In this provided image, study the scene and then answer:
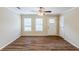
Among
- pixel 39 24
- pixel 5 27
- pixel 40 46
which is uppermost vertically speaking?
pixel 39 24

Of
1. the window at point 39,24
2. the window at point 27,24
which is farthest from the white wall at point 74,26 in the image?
the window at point 27,24

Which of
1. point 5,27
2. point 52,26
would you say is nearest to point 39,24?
point 52,26

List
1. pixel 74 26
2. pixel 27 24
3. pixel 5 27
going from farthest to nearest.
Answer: pixel 27 24 → pixel 74 26 → pixel 5 27

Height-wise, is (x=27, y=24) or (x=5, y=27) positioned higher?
(x=27, y=24)

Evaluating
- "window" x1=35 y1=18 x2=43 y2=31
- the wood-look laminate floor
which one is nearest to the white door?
"window" x1=35 y1=18 x2=43 y2=31

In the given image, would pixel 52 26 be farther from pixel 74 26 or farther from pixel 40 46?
pixel 40 46

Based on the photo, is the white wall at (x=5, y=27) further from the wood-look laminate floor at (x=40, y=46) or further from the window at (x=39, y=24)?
the window at (x=39, y=24)

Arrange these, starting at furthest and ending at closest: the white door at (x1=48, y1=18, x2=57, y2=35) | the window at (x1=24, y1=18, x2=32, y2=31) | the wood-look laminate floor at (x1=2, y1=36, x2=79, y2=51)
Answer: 1. the white door at (x1=48, y1=18, x2=57, y2=35)
2. the window at (x1=24, y1=18, x2=32, y2=31)
3. the wood-look laminate floor at (x1=2, y1=36, x2=79, y2=51)

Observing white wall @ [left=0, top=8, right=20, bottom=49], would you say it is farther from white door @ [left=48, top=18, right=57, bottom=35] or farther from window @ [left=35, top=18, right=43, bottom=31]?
white door @ [left=48, top=18, right=57, bottom=35]

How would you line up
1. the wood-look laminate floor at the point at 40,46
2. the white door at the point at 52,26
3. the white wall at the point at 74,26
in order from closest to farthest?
1. the wood-look laminate floor at the point at 40,46
2. the white wall at the point at 74,26
3. the white door at the point at 52,26

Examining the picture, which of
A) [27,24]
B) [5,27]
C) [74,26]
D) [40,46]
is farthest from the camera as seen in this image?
[27,24]
